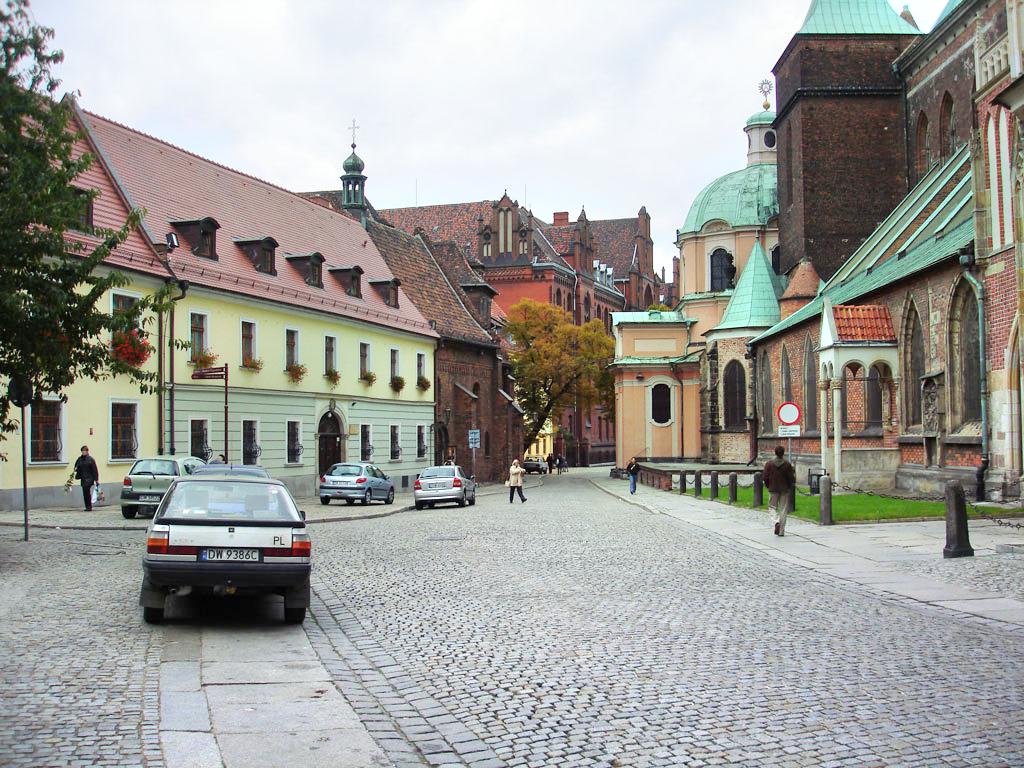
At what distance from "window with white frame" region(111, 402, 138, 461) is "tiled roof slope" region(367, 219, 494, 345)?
22.1m

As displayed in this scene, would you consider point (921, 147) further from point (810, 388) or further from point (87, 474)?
point (87, 474)

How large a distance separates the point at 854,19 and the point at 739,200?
1939cm

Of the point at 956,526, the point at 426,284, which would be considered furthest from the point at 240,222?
the point at 956,526

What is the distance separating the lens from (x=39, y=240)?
1533 centimetres

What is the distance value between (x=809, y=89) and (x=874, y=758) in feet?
145

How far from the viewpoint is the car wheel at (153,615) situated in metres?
10.4

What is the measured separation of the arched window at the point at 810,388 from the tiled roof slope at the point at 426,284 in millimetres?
17404

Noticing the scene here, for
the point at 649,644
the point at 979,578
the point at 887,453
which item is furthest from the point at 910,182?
the point at 649,644

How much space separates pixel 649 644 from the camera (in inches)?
A: 372

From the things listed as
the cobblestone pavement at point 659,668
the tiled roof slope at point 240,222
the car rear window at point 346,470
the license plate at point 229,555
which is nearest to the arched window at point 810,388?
the car rear window at point 346,470

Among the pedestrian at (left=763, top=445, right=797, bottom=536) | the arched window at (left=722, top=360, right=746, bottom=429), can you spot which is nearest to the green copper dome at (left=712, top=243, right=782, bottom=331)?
the arched window at (left=722, top=360, right=746, bottom=429)

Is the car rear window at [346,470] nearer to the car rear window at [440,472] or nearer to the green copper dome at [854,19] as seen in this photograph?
the car rear window at [440,472]

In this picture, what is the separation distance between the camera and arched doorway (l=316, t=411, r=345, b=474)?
41219 millimetres

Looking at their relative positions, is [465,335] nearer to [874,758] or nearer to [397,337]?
[397,337]
